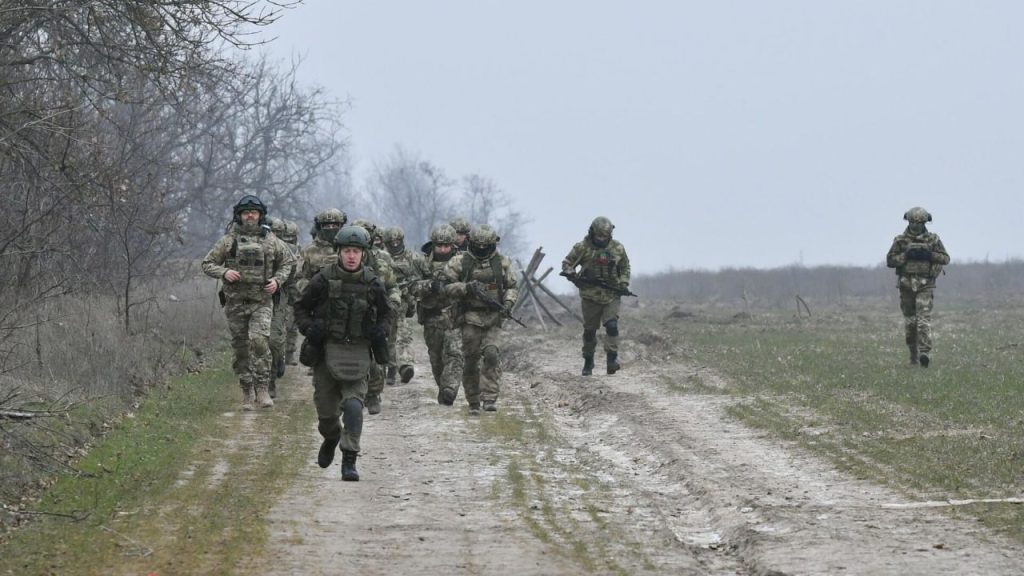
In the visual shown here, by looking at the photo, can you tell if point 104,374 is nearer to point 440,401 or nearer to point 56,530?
point 440,401

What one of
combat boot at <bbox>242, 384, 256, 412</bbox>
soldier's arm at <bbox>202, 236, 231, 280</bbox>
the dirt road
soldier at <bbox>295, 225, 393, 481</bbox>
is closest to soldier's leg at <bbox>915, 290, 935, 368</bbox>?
the dirt road

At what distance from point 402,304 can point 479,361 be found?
2413 millimetres

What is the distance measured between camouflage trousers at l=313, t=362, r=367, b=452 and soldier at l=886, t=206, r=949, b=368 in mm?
10361

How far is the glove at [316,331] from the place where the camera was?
33.2ft

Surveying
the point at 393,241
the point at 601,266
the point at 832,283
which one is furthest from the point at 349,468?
the point at 832,283

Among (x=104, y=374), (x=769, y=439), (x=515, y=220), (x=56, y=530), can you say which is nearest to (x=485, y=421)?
(x=769, y=439)

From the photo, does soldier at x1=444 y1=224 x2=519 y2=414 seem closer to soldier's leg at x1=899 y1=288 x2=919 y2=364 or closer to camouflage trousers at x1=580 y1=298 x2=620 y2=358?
camouflage trousers at x1=580 y1=298 x2=620 y2=358

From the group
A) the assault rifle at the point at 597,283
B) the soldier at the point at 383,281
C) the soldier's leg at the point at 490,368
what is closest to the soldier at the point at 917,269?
the assault rifle at the point at 597,283

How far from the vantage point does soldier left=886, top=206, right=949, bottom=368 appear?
18469 mm

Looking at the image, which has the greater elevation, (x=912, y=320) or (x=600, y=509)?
(x=912, y=320)

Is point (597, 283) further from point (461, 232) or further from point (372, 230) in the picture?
point (372, 230)

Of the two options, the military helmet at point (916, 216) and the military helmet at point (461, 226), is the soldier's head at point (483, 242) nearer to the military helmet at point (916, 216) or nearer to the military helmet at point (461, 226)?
the military helmet at point (461, 226)

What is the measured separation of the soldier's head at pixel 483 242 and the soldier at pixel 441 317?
1.61ft

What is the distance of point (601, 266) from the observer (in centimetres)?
1838
